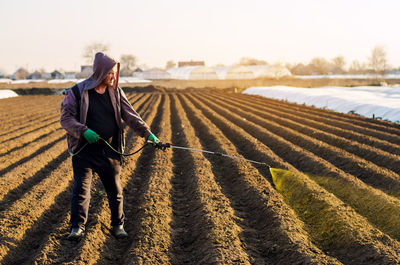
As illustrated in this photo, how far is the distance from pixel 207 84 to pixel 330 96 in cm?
2821

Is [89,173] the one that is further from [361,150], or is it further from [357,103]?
[357,103]

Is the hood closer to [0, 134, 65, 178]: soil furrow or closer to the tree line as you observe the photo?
[0, 134, 65, 178]: soil furrow

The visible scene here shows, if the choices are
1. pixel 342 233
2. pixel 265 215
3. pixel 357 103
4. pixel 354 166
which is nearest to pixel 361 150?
pixel 354 166

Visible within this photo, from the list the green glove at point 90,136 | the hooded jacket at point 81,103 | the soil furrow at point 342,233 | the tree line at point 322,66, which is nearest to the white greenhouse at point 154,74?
the tree line at point 322,66

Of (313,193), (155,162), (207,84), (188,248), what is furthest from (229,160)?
(207,84)

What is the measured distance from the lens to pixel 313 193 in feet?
19.3

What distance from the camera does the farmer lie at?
3.81 meters

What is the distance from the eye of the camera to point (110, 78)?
390 cm

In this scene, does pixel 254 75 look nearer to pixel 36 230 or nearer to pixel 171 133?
pixel 171 133

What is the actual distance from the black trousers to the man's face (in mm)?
640

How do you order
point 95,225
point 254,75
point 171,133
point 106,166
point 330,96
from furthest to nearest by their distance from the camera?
1. point 254,75
2. point 330,96
3. point 171,133
4. point 95,225
5. point 106,166

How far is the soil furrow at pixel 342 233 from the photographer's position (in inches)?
158

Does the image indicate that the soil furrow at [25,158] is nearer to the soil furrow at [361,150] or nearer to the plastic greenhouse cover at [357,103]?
the soil furrow at [361,150]

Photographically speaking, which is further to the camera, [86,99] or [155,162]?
[155,162]
